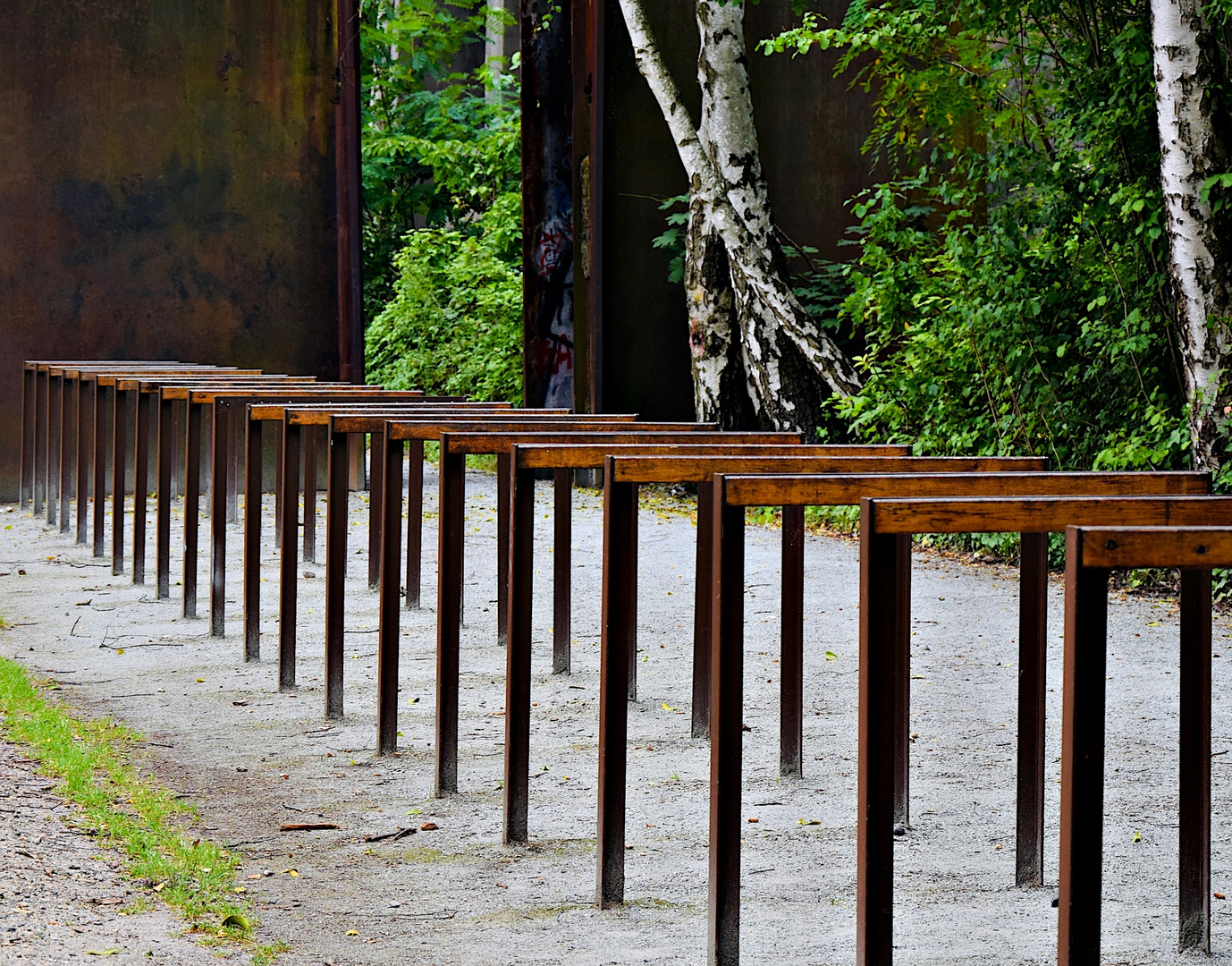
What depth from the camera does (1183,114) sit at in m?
6.60

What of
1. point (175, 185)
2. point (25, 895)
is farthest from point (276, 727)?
point (175, 185)

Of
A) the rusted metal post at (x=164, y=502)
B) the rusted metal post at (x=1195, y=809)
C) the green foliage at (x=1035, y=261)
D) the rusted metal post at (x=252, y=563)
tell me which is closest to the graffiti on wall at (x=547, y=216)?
the green foliage at (x=1035, y=261)

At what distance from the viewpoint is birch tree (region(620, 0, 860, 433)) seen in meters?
10.5

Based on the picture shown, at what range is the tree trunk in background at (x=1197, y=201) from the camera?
21.5 feet

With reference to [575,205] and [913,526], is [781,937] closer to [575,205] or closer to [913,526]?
[913,526]

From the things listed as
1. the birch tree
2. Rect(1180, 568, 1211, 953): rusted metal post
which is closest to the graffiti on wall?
the birch tree

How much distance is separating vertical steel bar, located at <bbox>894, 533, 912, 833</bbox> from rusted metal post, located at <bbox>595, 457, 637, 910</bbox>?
750 mm

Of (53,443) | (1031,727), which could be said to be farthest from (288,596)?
(53,443)

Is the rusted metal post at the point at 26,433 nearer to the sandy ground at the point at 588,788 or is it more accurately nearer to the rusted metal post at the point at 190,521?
the sandy ground at the point at 588,788

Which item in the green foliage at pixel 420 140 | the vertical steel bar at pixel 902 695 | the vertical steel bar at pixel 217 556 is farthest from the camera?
the green foliage at pixel 420 140

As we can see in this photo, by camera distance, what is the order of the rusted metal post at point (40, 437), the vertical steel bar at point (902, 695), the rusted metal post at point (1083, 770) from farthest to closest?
1. the rusted metal post at point (40, 437)
2. the vertical steel bar at point (902, 695)
3. the rusted metal post at point (1083, 770)

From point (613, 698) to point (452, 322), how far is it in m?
13.2

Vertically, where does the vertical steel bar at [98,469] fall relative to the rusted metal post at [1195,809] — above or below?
above

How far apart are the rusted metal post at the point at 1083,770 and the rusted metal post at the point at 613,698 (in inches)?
48.8
